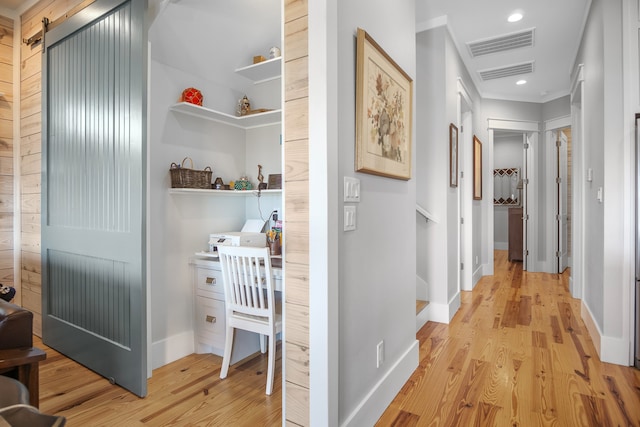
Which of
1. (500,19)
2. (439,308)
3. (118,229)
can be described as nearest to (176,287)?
(118,229)

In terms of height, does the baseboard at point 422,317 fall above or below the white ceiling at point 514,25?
below

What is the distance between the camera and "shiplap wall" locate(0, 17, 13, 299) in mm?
2934

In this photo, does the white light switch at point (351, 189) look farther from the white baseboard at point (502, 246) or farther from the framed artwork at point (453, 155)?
the white baseboard at point (502, 246)

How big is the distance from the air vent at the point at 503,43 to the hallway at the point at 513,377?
2745mm

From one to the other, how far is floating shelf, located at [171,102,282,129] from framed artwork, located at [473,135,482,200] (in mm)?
2953

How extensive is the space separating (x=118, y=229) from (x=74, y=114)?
0.97 metres

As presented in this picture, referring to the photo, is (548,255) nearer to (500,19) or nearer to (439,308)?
(439,308)

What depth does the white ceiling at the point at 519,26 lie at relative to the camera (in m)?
3.02

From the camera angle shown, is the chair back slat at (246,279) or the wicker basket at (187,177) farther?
the wicker basket at (187,177)

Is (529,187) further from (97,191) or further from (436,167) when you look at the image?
(97,191)

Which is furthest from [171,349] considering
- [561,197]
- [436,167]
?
[561,197]

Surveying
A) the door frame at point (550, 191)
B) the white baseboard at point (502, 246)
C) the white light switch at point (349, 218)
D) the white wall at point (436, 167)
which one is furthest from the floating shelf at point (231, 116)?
the white baseboard at point (502, 246)

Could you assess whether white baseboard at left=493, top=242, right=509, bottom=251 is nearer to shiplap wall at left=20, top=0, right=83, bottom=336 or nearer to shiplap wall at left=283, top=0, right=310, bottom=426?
shiplap wall at left=283, top=0, right=310, bottom=426

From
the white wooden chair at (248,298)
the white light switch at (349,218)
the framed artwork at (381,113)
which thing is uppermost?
the framed artwork at (381,113)
